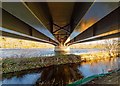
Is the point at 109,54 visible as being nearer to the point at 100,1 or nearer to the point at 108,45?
the point at 108,45

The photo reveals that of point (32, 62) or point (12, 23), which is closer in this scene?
point (12, 23)

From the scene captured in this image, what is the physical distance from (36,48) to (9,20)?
167ft

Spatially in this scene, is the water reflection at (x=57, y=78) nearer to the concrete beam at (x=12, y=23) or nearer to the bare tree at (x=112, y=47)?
the concrete beam at (x=12, y=23)

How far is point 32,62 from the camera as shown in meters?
33.8

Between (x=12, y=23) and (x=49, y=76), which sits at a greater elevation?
(x=12, y=23)

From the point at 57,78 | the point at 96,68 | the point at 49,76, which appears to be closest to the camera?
the point at 57,78

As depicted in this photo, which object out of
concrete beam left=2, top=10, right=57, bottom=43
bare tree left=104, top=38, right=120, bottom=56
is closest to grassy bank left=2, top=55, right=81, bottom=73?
bare tree left=104, top=38, right=120, bottom=56

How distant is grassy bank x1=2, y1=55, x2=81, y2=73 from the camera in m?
29.9

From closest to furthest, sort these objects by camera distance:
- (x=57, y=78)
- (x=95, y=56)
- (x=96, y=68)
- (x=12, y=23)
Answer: (x=12, y=23), (x=57, y=78), (x=96, y=68), (x=95, y=56)

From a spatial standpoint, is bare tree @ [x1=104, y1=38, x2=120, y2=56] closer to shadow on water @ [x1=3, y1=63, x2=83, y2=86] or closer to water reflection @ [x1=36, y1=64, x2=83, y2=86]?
water reflection @ [x1=36, y1=64, x2=83, y2=86]

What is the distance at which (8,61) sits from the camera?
31703 millimetres

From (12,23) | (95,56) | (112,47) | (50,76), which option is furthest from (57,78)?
(112,47)

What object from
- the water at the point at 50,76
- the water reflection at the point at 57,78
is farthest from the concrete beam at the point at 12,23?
the water at the point at 50,76

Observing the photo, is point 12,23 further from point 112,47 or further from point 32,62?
point 112,47
